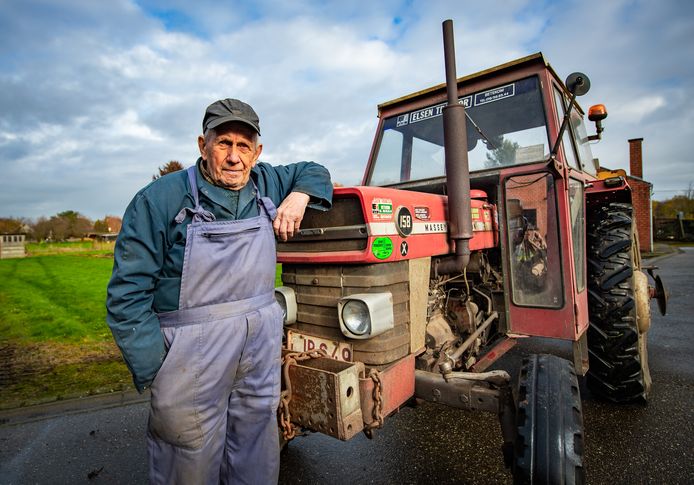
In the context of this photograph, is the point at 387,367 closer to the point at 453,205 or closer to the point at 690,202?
the point at 453,205

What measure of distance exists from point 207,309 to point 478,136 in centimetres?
239

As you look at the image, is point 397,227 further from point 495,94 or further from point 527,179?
point 495,94

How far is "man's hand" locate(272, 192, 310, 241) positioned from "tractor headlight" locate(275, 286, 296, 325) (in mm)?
424

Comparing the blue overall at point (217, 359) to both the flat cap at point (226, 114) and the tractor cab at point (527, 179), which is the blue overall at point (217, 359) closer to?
the flat cap at point (226, 114)

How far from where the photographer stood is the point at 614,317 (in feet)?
10.1

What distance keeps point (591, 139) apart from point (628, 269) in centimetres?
141

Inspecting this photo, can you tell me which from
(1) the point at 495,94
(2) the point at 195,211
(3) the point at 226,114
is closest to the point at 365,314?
Answer: (2) the point at 195,211

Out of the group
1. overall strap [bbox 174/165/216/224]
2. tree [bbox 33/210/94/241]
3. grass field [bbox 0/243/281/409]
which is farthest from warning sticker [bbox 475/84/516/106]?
tree [bbox 33/210/94/241]

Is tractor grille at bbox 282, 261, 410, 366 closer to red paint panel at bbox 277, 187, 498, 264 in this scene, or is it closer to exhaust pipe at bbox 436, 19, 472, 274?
red paint panel at bbox 277, 187, 498, 264

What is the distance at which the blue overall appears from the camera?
4.96 feet

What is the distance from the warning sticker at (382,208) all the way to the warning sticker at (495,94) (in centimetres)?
168

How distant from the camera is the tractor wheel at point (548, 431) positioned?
163 cm

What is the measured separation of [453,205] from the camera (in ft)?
6.89

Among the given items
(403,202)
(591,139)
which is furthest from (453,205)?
(591,139)
